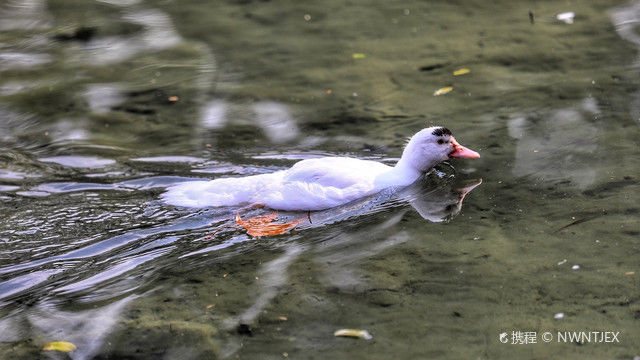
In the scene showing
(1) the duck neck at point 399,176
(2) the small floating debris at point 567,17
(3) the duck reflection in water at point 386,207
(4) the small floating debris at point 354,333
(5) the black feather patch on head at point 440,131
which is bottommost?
(3) the duck reflection in water at point 386,207

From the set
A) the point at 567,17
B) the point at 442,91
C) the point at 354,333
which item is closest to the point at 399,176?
the point at 442,91

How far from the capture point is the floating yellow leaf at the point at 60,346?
185 inches

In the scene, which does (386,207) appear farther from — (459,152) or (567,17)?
(567,17)

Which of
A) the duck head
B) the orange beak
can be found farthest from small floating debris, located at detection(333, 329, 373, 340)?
the orange beak

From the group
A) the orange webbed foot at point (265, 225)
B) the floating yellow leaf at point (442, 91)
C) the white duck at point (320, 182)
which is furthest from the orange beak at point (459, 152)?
the floating yellow leaf at point (442, 91)

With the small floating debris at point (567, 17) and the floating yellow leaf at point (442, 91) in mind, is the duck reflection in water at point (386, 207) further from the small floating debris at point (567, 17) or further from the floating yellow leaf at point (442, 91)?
the small floating debris at point (567, 17)

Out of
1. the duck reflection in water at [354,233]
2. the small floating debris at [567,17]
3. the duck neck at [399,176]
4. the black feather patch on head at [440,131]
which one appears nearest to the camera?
the duck reflection in water at [354,233]

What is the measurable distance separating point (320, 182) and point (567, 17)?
206 inches

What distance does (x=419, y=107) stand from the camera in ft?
26.9

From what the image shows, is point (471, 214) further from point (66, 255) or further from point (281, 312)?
point (66, 255)

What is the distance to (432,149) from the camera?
22.8ft

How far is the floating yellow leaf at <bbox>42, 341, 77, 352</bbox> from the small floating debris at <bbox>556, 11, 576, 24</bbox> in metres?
7.71

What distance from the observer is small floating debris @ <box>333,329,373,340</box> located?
458 centimetres

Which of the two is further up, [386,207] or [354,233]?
[354,233]
